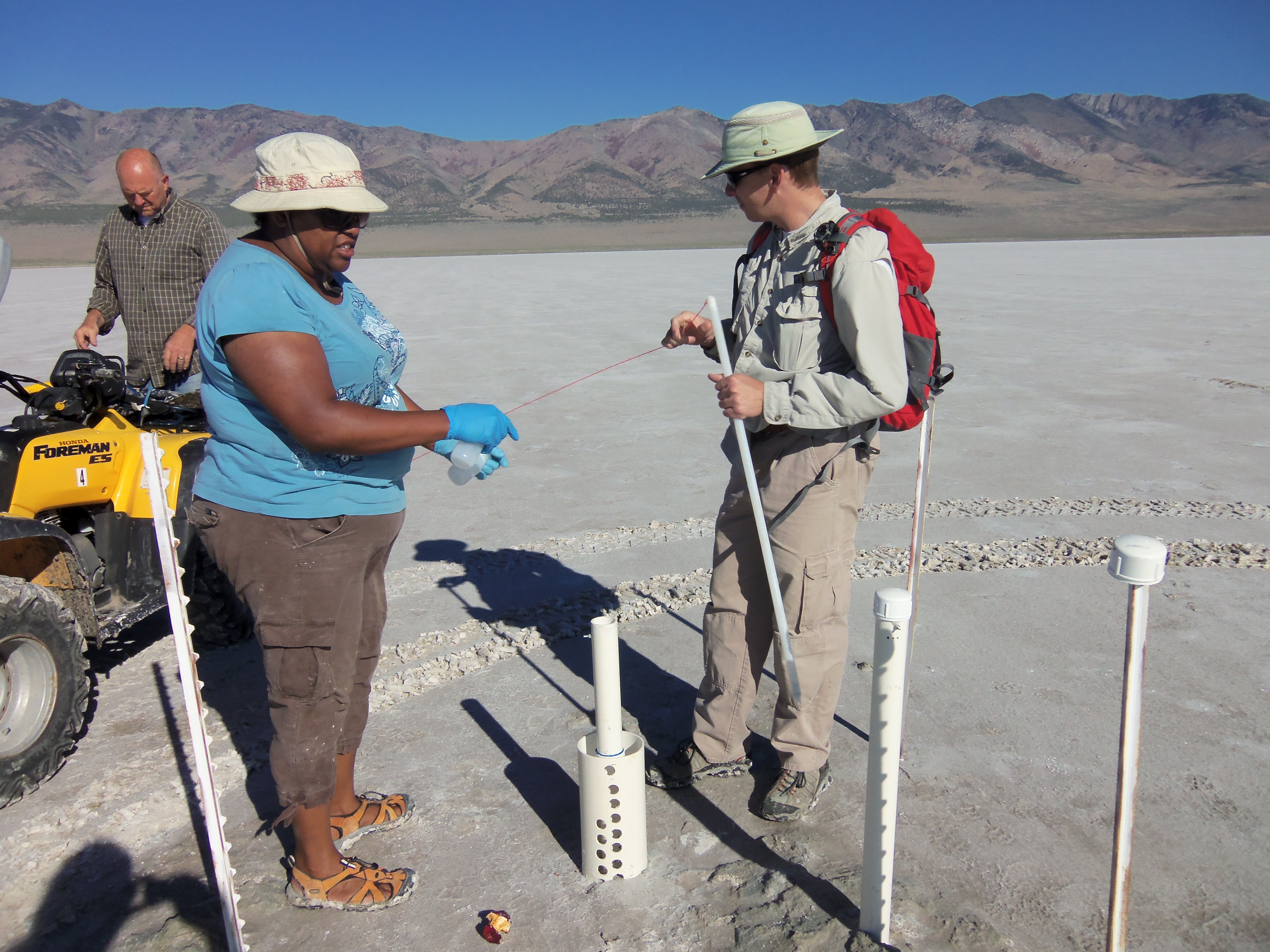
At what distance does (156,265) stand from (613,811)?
3.76 meters

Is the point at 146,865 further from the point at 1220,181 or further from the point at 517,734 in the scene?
the point at 1220,181

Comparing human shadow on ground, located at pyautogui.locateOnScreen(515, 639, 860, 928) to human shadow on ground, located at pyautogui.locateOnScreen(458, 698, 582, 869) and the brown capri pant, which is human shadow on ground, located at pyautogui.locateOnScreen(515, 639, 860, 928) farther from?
the brown capri pant

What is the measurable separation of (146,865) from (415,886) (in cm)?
85

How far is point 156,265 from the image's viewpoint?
4.64 m

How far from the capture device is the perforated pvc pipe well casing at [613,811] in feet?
8.11

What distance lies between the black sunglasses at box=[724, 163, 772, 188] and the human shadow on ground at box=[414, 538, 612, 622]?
2.49m

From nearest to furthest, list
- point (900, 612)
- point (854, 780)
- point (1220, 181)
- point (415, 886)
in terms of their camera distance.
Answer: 1. point (900, 612)
2. point (415, 886)
3. point (854, 780)
4. point (1220, 181)

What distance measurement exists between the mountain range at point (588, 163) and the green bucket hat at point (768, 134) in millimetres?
81106

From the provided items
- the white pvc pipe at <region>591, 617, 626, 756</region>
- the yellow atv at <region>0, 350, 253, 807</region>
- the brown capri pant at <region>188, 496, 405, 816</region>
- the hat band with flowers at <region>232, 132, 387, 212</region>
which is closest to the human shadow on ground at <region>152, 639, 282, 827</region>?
the yellow atv at <region>0, 350, 253, 807</region>

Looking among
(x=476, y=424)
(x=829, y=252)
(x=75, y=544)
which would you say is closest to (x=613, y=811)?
(x=476, y=424)

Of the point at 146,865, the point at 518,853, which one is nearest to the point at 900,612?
the point at 518,853

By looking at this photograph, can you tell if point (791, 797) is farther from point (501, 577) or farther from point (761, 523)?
point (501, 577)

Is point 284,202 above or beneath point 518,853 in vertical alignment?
above

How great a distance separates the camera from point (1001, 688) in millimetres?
3584
